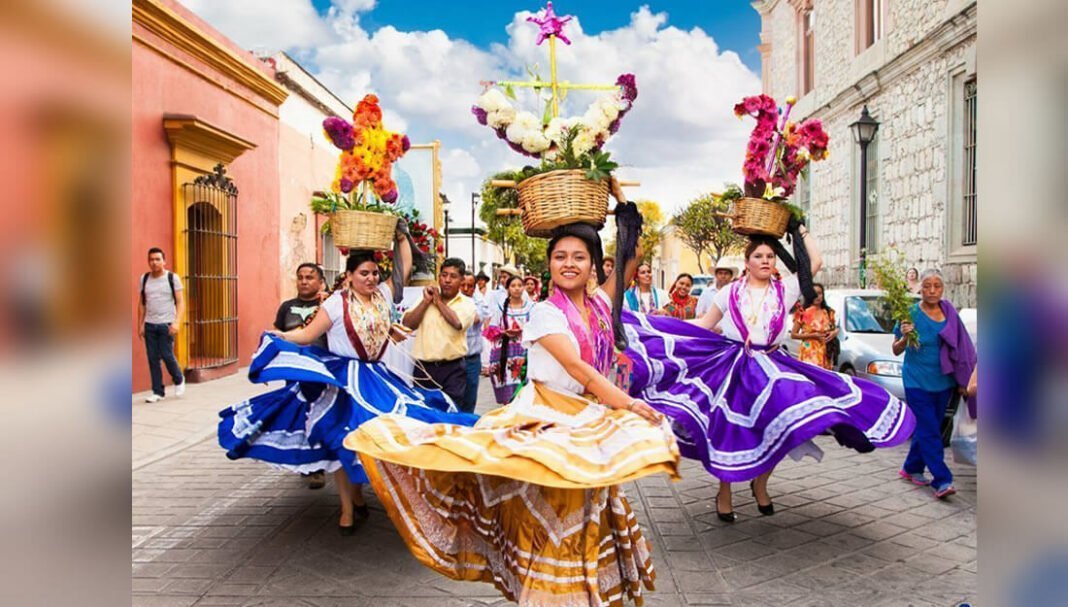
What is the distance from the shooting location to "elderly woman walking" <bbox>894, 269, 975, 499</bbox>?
241 inches

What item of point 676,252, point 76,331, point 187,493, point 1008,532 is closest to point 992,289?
point 1008,532

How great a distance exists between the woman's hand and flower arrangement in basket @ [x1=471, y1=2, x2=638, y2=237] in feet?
2.95

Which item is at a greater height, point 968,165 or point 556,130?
point 968,165

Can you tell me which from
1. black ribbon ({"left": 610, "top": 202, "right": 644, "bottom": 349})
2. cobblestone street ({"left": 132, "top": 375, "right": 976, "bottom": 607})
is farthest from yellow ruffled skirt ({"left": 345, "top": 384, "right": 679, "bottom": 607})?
cobblestone street ({"left": 132, "top": 375, "right": 976, "bottom": 607})

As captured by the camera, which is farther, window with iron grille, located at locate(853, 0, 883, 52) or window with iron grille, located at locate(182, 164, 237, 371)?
window with iron grille, located at locate(853, 0, 883, 52)

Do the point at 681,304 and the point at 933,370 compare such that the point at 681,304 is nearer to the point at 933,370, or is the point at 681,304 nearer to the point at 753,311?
the point at 933,370

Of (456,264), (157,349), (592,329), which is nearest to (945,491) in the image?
(592,329)

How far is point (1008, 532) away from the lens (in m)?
0.90

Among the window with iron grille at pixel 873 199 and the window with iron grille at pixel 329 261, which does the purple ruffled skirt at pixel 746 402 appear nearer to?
the window with iron grille at pixel 329 261

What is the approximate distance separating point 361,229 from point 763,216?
2646 millimetres

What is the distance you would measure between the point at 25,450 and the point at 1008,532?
3.35ft

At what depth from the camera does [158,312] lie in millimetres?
9938

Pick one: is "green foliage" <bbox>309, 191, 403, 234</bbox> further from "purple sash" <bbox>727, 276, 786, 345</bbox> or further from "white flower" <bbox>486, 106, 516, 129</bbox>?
"purple sash" <bbox>727, 276, 786, 345</bbox>

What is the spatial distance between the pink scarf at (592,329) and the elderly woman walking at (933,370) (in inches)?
145
